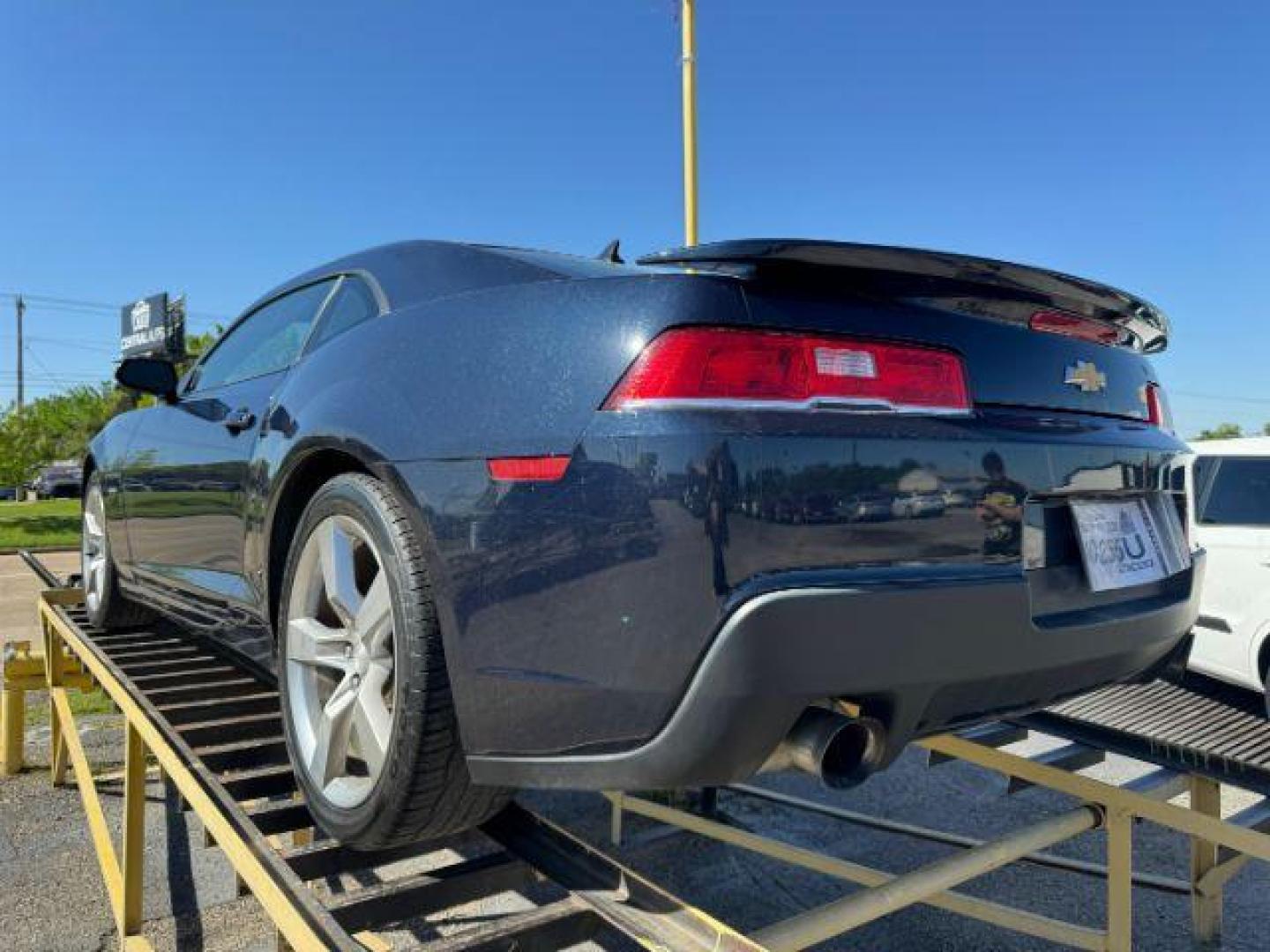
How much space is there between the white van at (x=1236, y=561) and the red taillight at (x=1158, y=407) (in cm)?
331

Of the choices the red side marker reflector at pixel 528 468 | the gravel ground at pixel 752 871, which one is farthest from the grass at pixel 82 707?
the red side marker reflector at pixel 528 468

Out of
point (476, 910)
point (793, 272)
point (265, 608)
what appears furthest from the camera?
point (476, 910)

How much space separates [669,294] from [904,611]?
605 mm

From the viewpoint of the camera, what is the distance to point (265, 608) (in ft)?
7.26

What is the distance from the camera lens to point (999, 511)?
4.93ft

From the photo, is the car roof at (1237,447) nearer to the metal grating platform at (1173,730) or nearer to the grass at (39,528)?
the metal grating platform at (1173,730)

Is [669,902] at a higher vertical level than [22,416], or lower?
lower

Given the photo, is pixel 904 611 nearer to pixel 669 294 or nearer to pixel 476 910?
pixel 669 294

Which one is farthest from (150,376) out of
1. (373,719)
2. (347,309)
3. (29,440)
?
(29,440)

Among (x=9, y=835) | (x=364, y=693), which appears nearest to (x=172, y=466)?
(x=364, y=693)

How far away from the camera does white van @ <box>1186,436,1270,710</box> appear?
507 cm

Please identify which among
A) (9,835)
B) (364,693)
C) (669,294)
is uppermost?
(669,294)

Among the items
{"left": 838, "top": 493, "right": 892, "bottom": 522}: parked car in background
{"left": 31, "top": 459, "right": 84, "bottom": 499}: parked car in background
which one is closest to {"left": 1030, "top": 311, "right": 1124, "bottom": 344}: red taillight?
{"left": 838, "top": 493, "right": 892, "bottom": 522}: parked car in background

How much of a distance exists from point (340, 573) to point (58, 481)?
44.4 meters
